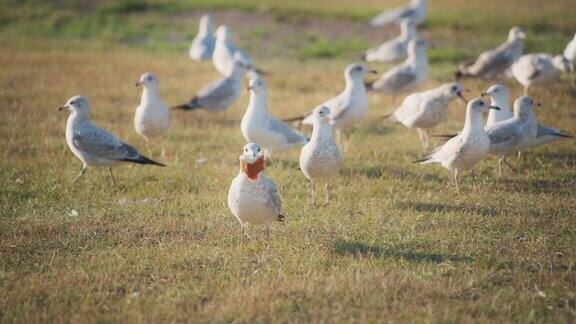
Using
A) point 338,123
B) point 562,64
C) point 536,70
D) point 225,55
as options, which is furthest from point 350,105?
point 225,55

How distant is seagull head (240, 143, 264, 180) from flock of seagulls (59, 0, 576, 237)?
1cm

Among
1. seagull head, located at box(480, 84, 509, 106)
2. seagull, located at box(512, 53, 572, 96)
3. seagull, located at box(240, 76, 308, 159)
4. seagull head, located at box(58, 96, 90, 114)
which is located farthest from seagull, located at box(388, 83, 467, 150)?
seagull head, located at box(58, 96, 90, 114)

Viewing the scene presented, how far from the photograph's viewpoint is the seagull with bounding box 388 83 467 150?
11.1 metres

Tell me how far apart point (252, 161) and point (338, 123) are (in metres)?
4.67

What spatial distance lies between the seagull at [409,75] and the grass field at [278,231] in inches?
21.1

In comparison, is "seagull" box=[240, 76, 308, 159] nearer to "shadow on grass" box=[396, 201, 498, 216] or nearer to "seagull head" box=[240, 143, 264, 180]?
"shadow on grass" box=[396, 201, 498, 216]

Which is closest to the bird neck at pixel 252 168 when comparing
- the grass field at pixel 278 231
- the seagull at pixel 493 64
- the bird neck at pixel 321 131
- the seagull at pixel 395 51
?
the grass field at pixel 278 231

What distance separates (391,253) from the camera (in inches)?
288

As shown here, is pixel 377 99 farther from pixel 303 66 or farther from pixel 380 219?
pixel 380 219

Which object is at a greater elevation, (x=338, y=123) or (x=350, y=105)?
(x=350, y=105)

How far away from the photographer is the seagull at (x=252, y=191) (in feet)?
23.4

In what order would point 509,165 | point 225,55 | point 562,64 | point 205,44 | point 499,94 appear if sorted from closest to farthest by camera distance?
point 509,165, point 499,94, point 562,64, point 225,55, point 205,44

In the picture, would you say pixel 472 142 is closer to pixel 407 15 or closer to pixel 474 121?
pixel 474 121

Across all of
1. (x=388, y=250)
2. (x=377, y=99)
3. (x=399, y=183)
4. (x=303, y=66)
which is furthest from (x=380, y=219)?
(x=303, y=66)
